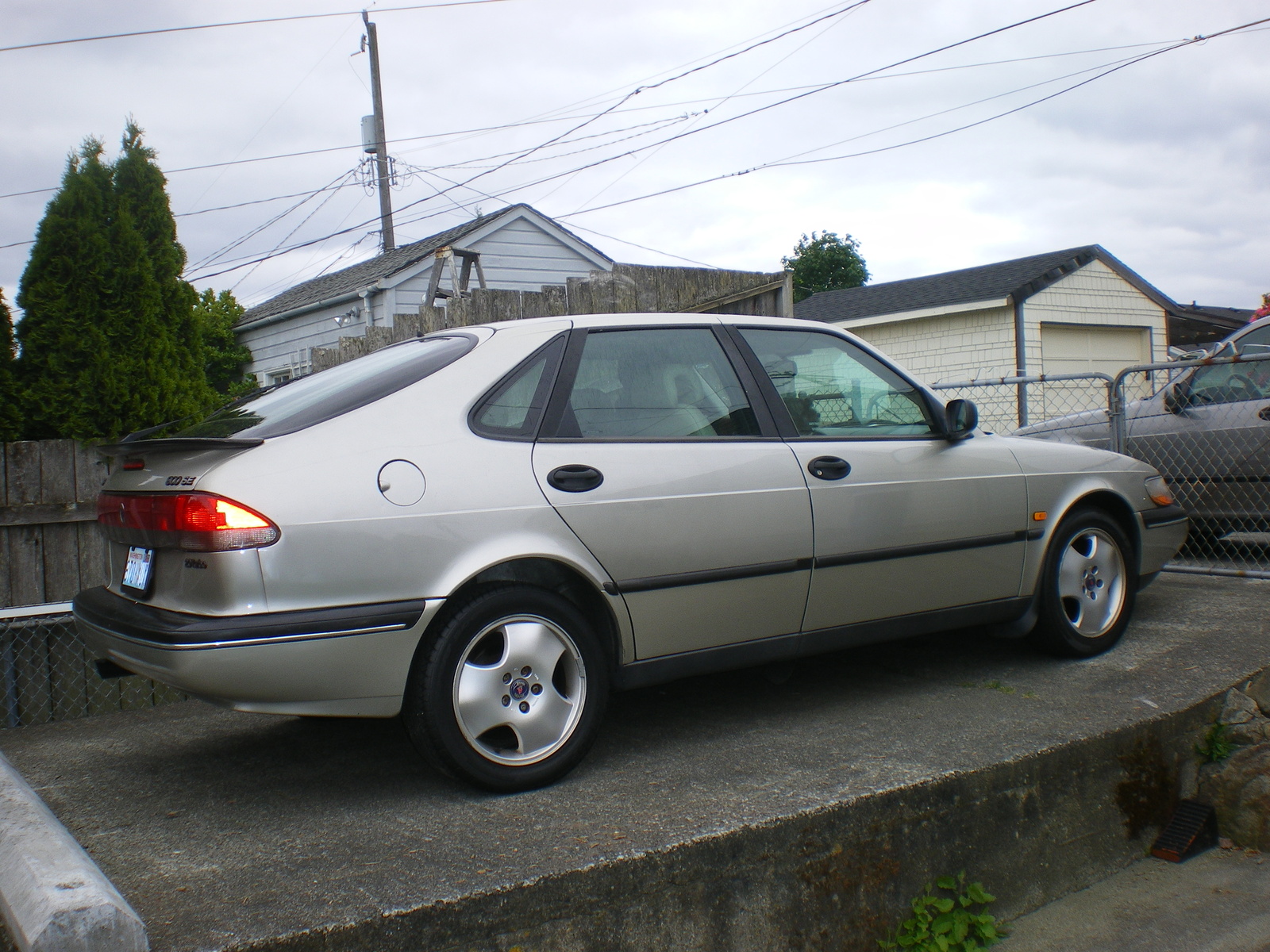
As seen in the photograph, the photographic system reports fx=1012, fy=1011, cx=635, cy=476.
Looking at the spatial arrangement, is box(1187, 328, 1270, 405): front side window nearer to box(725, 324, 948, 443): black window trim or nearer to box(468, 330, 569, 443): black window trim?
box(725, 324, 948, 443): black window trim

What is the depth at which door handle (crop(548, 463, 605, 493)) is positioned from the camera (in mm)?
3082

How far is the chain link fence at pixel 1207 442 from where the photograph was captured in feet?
21.3

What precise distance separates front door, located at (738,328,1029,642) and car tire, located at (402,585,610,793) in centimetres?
95

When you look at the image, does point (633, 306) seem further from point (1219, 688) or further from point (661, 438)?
point (1219, 688)

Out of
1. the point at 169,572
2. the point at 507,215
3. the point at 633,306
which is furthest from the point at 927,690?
the point at 507,215

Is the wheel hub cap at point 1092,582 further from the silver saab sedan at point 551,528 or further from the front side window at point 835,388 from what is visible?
the front side window at point 835,388

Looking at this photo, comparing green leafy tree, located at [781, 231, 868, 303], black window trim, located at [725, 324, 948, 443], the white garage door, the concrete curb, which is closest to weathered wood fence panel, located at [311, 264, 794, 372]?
black window trim, located at [725, 324, 948, 443]

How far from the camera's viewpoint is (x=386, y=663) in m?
2.77

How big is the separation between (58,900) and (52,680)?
3.01 meters

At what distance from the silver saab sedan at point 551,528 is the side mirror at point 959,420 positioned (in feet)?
0.04

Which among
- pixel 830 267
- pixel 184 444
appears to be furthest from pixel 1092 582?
pixel 830 267

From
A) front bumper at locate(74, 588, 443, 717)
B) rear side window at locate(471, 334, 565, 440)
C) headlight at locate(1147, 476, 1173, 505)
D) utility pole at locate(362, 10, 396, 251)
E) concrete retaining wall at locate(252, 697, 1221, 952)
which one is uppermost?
utility pole at locate(362, 10, 396, 251)

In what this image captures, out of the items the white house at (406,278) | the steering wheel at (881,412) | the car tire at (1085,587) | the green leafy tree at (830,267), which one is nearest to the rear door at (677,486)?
the steering wheel at (881,412)

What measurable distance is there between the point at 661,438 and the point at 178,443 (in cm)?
147
